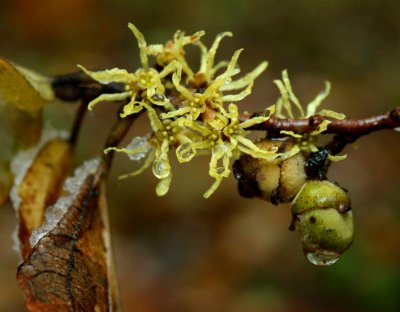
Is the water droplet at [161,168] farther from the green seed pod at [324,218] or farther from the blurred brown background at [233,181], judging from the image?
the blurred brown background at [233,181]

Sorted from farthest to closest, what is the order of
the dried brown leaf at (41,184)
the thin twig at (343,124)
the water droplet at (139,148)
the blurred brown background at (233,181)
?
the blurred brown background at (233,181) < the dried brown leaf at (41,184) < the water droplet at (139,148) < the thin twig at (343,124)

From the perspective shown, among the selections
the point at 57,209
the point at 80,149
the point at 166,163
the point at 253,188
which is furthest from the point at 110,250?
the point at 80,149

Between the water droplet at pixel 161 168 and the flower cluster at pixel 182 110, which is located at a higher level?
the flower cluster at pixel 182 110

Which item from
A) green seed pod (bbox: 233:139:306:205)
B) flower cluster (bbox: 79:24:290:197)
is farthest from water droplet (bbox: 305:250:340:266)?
flower cluster (bbox: 79:24:290:197)

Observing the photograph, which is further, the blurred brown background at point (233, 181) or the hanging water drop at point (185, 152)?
the blurred brown background at point (233, 181)

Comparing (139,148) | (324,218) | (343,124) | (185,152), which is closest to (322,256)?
(324,218)

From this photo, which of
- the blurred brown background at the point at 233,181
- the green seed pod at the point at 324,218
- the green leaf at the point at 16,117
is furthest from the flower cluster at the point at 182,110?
the blurred brown background at the point at 233,181

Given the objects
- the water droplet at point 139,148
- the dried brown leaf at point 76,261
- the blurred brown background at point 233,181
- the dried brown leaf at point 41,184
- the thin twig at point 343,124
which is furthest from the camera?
the blurred brown background at point 233,181

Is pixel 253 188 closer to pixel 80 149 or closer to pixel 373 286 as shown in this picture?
pixel 373 286
